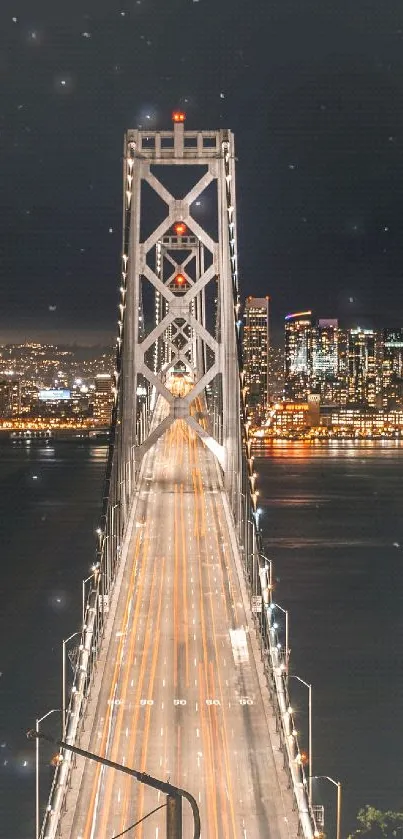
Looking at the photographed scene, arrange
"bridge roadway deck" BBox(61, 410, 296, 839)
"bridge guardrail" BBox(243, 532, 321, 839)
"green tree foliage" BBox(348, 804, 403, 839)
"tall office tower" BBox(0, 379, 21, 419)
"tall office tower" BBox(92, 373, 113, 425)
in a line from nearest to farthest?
"bridge guardrail" BBox(243, 532, 321, 839)
"bridge roadway deck" BBox(61, 410, 296, 839)
"green tree foliage" BBox(348, 804, 403, 839)
"tall office tower" BBox(92, 373, 113, 425)
"tall office tower" BBox(0, 379, 21, 419)

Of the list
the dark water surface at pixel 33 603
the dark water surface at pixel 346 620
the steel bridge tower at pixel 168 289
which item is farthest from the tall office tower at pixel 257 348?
the steel bridge tower at pixel 168 289

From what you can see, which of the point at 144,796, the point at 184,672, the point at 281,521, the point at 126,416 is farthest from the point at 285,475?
the point at 144,796

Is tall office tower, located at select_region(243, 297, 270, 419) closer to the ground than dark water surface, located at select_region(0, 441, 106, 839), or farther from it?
farther from it

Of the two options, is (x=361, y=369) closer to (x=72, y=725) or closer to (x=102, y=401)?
(x=102, y=401)

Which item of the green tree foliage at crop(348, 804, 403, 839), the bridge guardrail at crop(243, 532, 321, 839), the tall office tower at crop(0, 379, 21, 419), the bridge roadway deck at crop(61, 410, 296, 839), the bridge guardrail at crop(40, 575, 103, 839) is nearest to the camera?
the bridge guardrail at crop(40, 575, 103, 839)

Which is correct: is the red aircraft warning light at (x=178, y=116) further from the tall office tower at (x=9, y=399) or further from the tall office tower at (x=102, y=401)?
the tall office tower at (x=9, y=399)

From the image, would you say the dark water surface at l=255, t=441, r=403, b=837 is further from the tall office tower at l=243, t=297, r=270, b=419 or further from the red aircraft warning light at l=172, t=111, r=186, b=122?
the tall office tower at l=243, t=297, r=270, b=419

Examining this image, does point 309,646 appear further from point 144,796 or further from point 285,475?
point 285,475

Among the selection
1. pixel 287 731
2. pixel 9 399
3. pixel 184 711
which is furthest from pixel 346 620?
pixel 9 399

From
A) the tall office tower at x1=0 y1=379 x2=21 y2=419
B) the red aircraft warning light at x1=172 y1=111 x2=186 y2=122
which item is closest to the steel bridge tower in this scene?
the red aircraft warning light at x1=172 y1=111 x2=186 y2=122
